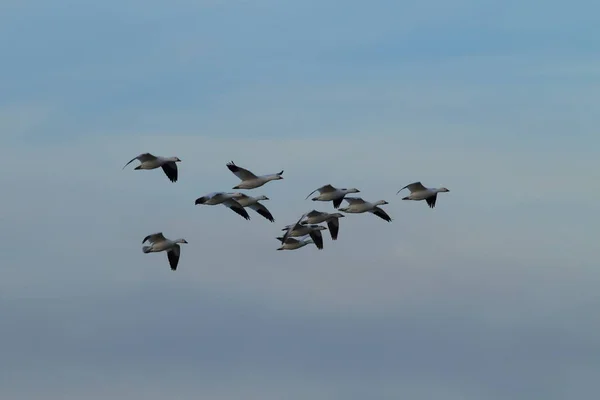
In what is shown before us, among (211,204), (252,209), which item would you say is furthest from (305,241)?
(211,204)

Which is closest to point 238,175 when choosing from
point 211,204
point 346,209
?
point 211,204

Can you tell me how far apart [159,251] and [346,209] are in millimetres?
6171

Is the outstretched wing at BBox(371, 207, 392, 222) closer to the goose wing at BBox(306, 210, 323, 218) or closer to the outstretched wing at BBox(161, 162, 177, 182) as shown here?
the goose wing at BBox(306, 210, 323, 218)

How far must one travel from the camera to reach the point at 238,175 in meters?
47.9

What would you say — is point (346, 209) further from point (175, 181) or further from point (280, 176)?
point (175, 181)

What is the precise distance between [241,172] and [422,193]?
6.68m

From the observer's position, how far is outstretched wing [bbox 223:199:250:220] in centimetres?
4978

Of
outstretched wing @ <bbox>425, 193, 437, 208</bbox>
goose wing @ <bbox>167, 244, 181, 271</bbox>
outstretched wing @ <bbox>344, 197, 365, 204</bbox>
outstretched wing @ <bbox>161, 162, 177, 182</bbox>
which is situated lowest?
goose wing @ <bbox>167, 244, 181, 271</bbox>

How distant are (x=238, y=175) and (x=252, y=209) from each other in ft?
14.8

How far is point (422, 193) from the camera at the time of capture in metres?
51.2

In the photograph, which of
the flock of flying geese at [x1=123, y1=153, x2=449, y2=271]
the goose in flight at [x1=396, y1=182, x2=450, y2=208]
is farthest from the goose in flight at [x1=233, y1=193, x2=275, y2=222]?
the goose in flight at [x1=396, y1=182, x2=450, y2=208]

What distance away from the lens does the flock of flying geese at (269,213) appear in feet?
157

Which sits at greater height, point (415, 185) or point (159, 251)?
point (415, 185)

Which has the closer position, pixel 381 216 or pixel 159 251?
pixel 159 251
